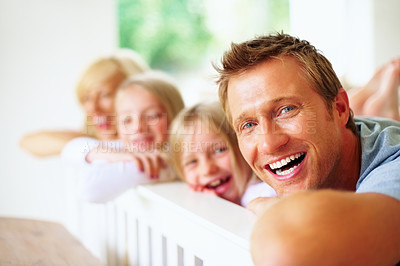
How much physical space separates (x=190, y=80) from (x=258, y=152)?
456cm

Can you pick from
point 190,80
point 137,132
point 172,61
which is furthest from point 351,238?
point 172,61

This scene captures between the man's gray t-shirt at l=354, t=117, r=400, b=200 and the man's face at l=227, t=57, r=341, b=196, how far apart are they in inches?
2.2

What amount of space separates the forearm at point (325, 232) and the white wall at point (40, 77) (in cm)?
203

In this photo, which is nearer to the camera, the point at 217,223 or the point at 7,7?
the point at 217,223

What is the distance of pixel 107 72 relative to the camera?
166 cm

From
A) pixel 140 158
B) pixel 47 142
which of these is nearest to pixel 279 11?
pixel 47 142

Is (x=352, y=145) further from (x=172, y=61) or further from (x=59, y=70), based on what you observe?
(x=172, y=61)

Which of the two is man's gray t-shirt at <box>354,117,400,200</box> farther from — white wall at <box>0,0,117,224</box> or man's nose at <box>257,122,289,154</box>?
white wall at <box>0,0,117,224</box>

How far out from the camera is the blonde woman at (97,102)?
164 centimetres

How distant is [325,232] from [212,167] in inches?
24.9

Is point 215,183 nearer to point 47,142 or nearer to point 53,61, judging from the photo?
point 47,142

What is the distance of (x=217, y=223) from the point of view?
705 millimetres

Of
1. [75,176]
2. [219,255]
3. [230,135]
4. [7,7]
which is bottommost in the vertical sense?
[75,176]

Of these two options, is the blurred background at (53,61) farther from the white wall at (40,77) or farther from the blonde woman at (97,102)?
the blonde woman at (97,102)
